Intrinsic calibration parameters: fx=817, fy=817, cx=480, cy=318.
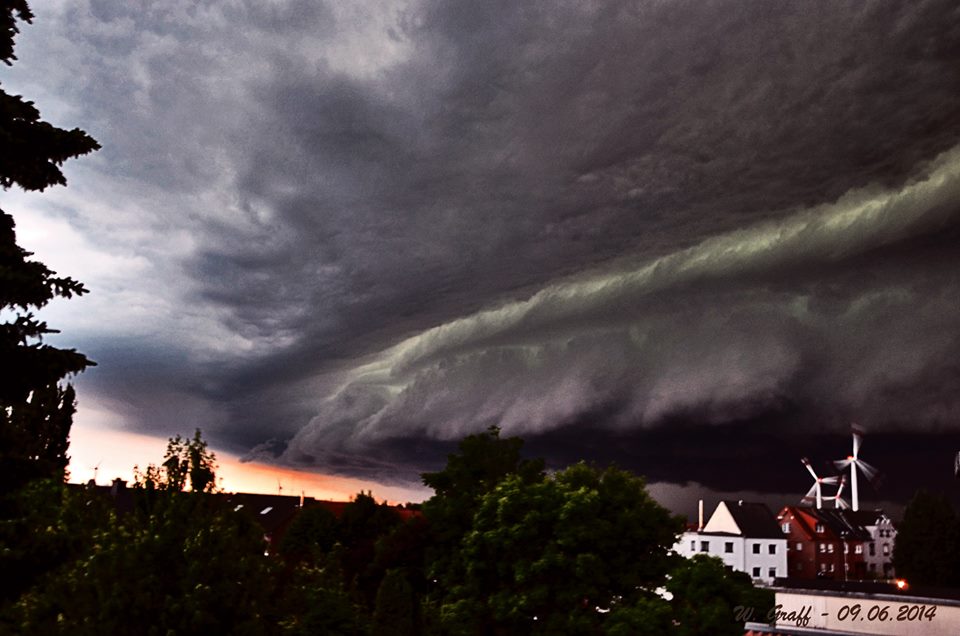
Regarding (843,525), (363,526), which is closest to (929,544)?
(843,525)

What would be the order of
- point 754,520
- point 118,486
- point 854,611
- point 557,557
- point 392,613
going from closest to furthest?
point 392,613, point 557,557, point 854,611, point 118,486, point 754,520

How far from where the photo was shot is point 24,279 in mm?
14086

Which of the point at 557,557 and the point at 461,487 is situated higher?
the point at 461,487

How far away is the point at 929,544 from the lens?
333 feet

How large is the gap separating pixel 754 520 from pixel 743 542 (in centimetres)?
482

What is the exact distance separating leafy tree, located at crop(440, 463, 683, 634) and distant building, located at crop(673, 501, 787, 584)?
76.4m

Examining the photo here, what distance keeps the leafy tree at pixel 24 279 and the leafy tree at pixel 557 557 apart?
34.8m

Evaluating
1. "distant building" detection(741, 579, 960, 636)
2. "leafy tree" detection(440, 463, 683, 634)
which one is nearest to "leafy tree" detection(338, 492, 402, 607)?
"leafy tree" detection(440, 463, 683, 634)

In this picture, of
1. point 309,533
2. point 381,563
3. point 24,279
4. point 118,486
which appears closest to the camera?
point 24,279

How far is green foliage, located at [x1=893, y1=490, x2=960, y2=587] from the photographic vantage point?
101m

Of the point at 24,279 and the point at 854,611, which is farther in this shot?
the point at 854,611

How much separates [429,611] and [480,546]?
507 centimetres

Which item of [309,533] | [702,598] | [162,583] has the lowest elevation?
[702,598]

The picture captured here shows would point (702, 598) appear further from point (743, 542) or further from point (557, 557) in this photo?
point (743, 542)
